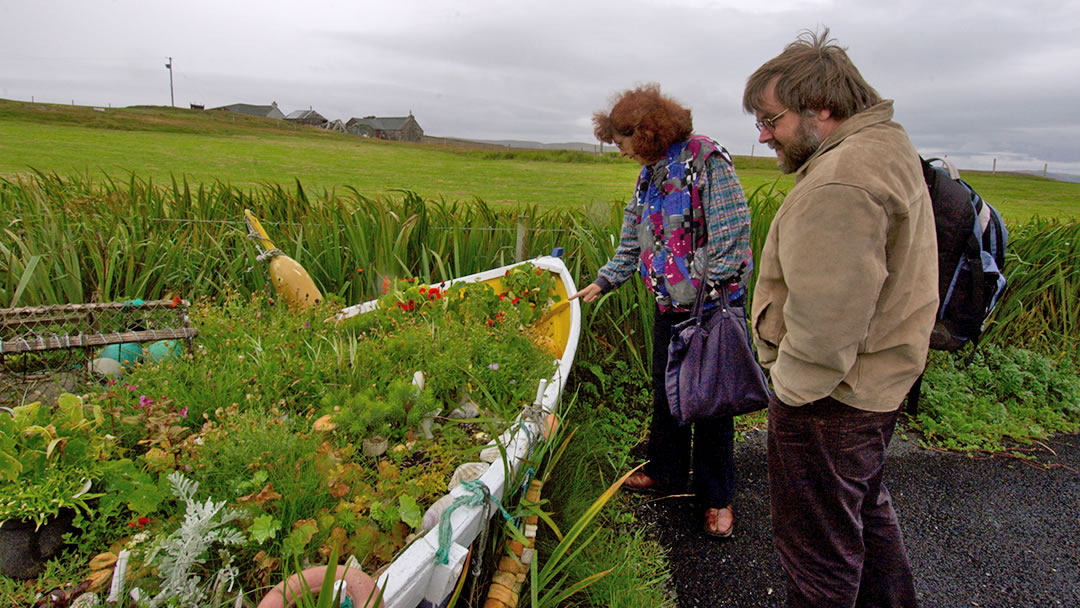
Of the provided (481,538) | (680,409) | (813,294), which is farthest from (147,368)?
(813,294)

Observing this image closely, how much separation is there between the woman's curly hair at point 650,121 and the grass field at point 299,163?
247 centimetres

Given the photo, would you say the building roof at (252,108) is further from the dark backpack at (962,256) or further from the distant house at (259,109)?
the dark backpack at (962,256)

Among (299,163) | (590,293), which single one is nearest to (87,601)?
(590,293)

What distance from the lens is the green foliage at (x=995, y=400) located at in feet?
11.4

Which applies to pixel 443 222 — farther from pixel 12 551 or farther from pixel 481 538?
pixel 12 551

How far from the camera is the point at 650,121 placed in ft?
6.49

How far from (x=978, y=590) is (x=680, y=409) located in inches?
59.3

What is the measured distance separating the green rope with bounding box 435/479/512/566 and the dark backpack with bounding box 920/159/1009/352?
1271mm

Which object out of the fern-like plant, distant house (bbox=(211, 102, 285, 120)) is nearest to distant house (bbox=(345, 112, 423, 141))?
distant house (bbox=(211, 102, 285, 120))

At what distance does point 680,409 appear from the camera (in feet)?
6.39

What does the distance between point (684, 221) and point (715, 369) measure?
537 mm

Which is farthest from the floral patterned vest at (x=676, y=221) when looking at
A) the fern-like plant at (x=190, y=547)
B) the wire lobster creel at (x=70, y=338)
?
the wire lobster creel at (x=70, y=338)

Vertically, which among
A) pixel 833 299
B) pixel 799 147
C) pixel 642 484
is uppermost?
pixel 799 147

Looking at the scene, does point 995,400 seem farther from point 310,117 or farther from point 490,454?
point 310,117
